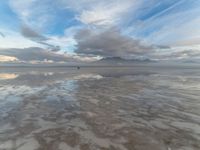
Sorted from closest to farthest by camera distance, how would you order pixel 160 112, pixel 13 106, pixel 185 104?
pixel 160 112 < pixel 13 106 < pixel 185 104

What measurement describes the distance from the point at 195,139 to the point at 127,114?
352cm

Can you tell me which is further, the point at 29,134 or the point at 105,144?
the point at 29,134

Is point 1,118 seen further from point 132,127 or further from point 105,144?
point 132,127

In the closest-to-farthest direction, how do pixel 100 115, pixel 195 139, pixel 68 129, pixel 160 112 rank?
pixel 195 139 < pixel 68 129 < pixel 100 115 < pixel 160 112

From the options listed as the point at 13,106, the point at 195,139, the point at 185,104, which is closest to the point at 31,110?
the point at 13,106

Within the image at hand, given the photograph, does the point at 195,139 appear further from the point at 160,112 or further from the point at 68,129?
the point at 68,129

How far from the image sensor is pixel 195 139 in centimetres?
588

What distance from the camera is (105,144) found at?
218 inches

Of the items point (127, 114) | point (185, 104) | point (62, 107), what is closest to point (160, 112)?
point (127, 114)

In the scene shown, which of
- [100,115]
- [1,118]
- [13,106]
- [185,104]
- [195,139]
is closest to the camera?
[195,139]

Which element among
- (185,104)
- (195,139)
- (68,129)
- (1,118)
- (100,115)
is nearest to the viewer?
(195,139)

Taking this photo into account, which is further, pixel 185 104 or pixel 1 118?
pixel 185 104

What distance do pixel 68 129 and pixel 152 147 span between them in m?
3.44

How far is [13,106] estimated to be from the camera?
9.87 meters
